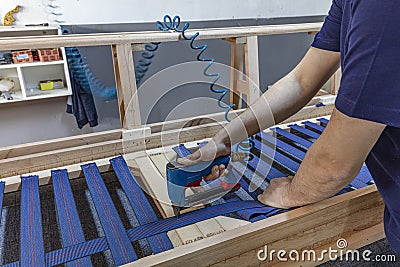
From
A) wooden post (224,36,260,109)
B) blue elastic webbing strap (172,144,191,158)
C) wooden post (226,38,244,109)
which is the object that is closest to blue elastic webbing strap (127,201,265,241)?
blue elastic webbing strap (172,144,191,158)

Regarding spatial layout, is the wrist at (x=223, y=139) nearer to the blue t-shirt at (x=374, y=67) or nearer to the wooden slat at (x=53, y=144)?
the blue t-shirt at (x=374, y=67)

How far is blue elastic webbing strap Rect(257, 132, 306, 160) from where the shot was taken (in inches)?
47.9

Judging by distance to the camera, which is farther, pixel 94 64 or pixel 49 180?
pixel 94 64

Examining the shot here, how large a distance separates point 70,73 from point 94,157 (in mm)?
677

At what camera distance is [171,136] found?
1.41m

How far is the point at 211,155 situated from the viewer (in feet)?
2.75

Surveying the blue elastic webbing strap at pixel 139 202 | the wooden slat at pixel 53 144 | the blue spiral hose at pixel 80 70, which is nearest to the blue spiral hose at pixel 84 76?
the blue spiral hose at pixel 80 70

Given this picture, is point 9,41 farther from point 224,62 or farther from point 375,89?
point 224,62

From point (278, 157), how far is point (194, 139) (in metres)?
0.38

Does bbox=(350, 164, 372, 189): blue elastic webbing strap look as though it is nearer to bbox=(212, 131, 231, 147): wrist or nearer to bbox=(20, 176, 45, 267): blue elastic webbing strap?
bbox=(212, 131, 231, 147): wrist

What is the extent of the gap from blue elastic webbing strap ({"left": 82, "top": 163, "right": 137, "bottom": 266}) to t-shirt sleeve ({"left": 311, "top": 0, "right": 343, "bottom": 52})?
64 cm

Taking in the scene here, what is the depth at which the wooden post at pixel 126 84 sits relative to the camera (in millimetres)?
1193

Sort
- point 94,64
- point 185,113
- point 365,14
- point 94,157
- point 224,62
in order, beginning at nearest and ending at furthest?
point 365,14
point 94,157
point 185,113
point 94,64
point 224,62

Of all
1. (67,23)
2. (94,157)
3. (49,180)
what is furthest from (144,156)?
(67,23)
